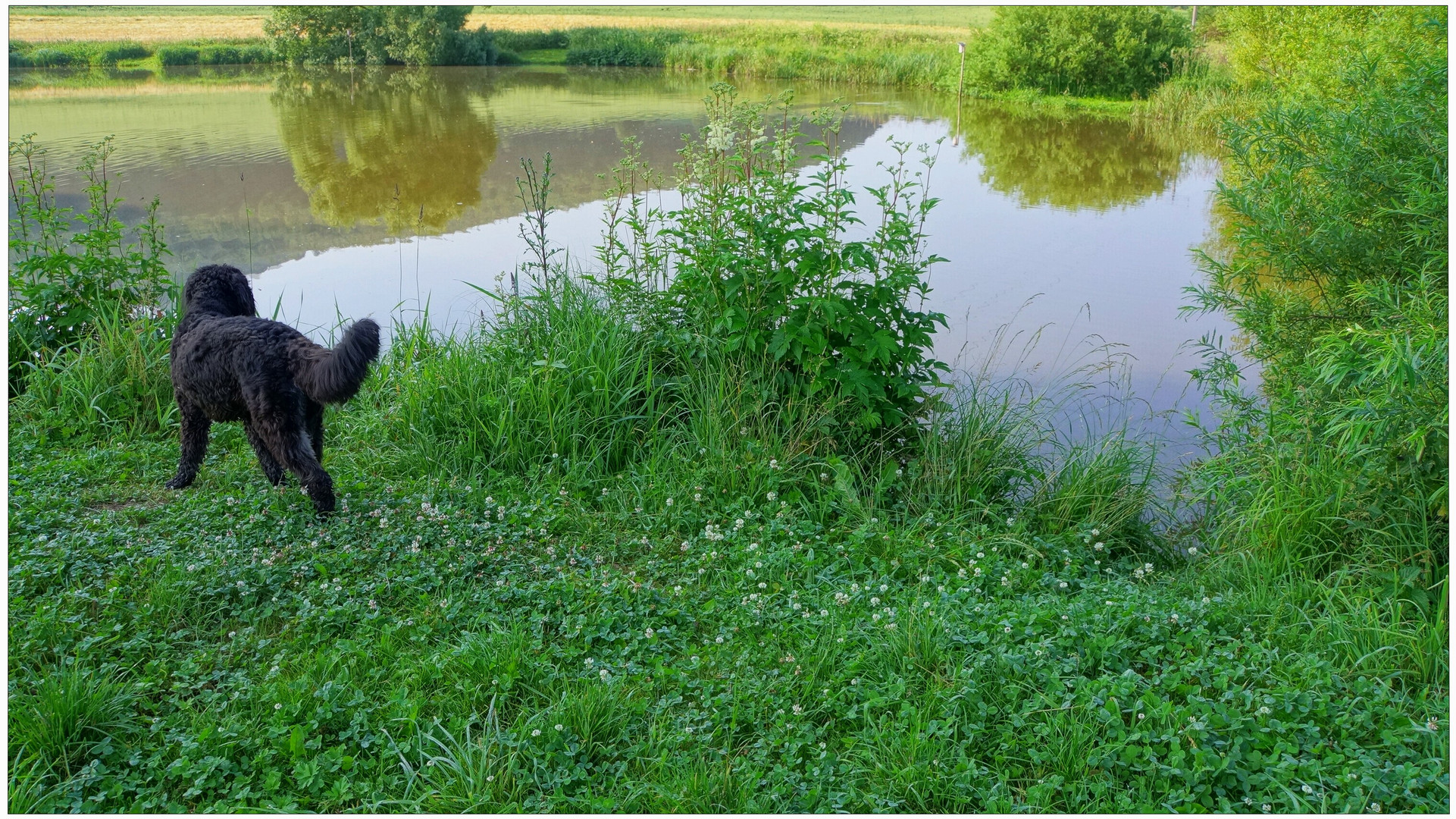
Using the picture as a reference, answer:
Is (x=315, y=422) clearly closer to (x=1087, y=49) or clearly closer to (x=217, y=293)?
(x=217, y=293)

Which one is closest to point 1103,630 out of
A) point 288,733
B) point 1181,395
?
point 288,733

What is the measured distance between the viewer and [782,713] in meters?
2.85

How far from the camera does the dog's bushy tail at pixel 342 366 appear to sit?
3.80 metres

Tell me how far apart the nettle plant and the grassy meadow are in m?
0.03

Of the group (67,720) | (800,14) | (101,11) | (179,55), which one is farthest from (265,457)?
(800,14)

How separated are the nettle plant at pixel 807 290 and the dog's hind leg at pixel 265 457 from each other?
225 centimetres

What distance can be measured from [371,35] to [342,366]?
25.5 meters

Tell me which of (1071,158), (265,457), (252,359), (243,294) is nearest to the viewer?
(252,359)

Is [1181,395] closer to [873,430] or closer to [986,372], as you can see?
[986,372]

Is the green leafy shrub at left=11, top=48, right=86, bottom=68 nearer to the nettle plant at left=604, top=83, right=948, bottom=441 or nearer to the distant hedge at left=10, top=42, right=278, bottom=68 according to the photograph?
the distant hedge at left=10, top=42, right=278, bottom=68

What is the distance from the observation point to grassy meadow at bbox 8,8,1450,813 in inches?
105

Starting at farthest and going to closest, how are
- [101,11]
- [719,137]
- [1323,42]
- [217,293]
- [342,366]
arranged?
[101,11] < [1323,42] < [719,137] < [217,293] < [342,366]

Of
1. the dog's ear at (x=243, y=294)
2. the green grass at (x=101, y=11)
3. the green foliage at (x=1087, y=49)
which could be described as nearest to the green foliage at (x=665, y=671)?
the dog's ear at (x=243, y=294)

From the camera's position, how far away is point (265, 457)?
4.46 metres
